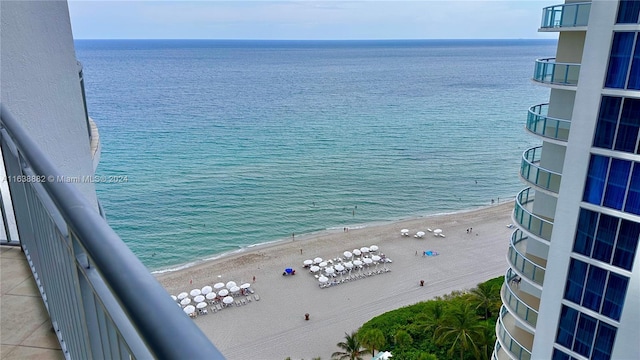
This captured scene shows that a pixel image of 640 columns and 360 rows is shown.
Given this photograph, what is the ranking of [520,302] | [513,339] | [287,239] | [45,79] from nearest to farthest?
1. [45,79]
2. [520,302]
3. [513,339]
4. [287,239]

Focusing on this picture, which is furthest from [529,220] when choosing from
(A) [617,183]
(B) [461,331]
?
(B) [461,331]

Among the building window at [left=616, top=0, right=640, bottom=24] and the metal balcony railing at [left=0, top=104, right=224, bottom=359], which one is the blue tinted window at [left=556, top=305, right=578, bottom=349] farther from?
the metal balcony railing at [left=0, top=104, right=224, bottom=359]

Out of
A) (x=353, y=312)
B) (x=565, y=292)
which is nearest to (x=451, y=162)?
(x=353, y=312)

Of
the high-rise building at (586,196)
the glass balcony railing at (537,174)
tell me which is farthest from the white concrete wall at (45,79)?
the glass balcony railing at (537,174)

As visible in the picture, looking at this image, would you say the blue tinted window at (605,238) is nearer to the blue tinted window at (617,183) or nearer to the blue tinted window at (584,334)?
the blue tinted window at (617,183)

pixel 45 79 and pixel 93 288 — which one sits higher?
pixel 45 79

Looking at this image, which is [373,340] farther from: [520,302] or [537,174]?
[537,174]

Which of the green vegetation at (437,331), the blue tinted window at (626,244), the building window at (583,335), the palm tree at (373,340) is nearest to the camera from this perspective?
the blue tinted window at (626,244)
